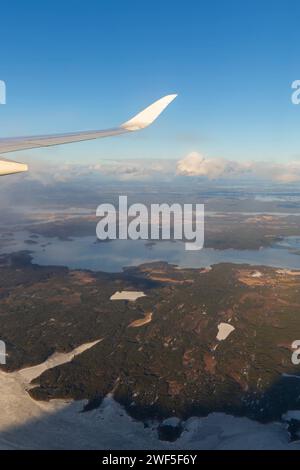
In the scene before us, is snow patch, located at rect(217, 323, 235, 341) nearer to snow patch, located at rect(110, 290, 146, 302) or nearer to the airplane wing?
snow patch, located at rect(110, 290, 146, 302)

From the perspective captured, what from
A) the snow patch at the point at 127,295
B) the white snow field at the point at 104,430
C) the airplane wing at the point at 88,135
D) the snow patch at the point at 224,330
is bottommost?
the white snow field at the point at 104,430

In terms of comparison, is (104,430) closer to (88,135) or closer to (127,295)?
(88,135)

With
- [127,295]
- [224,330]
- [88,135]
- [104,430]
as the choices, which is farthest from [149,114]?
[127,295]

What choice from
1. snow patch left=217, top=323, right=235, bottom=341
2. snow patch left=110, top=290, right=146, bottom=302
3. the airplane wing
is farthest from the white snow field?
snow patch left=110, top=290, right=146, bottom=302

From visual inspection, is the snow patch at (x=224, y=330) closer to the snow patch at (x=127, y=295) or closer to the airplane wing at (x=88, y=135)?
the snow patch at (x=127, y=295)

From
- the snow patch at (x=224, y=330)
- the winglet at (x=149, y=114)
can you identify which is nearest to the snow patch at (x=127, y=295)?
the snow patch at (x=224, y=330)
